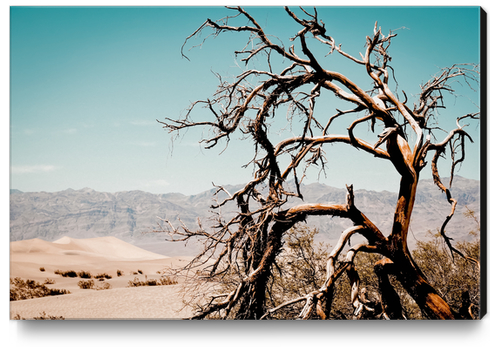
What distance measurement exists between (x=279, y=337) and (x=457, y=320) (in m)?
2.04

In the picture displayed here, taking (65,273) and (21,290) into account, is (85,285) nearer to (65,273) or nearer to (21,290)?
(65,273)

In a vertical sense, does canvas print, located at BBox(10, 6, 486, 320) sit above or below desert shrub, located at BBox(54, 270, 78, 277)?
above

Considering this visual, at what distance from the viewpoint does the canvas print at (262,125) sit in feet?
15.0

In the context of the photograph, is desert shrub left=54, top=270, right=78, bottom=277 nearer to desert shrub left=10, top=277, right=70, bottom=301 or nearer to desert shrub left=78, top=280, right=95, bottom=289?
desert shrub left=78, top=280, right=95, bottom=289

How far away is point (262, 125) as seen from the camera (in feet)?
15.3

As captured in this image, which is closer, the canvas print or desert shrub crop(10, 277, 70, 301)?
the canvas print

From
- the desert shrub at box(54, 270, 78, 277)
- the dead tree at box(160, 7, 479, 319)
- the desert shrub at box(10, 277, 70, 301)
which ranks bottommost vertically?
the desert shrub at box(54, 270, 78, 277)

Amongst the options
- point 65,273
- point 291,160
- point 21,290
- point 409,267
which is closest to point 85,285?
point 65,273

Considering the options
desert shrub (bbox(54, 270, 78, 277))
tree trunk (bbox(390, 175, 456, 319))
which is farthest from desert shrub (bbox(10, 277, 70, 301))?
tree trunk (bbox(390, 175, 456, 319))

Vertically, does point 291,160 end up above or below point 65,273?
above

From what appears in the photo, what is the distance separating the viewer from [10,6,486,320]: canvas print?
456 centimetres

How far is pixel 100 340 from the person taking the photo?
459cm

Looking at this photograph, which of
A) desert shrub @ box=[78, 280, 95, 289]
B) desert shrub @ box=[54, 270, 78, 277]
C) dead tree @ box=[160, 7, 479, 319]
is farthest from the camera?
desert shrub @ box=[78, 280, 95, 289]
